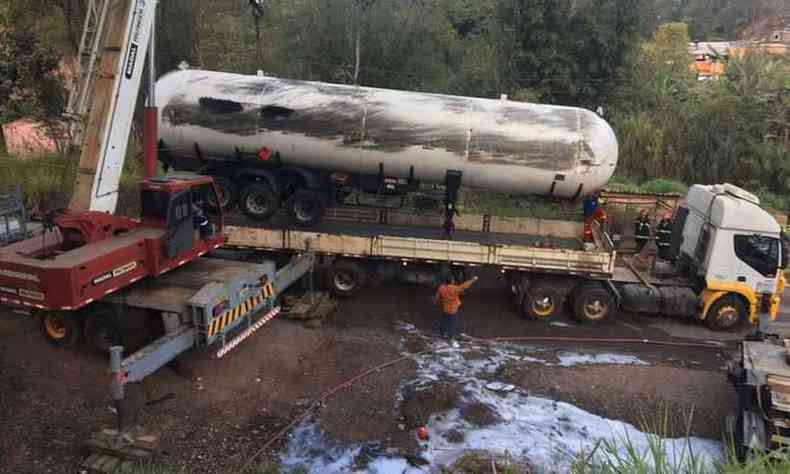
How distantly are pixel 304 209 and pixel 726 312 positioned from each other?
29.2 feet

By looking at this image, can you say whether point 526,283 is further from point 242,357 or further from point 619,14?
point 619,14

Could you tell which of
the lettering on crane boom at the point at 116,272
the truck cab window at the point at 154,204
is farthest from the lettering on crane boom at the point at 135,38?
the lettering on crane boom at the point at 116,272

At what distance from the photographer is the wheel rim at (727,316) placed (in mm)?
12602

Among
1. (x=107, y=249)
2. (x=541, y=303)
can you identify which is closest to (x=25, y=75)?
(x=107, y=249)

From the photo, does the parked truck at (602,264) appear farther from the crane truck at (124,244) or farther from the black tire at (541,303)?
the crane truck at (124,244)

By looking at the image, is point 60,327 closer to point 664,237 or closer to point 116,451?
point 116,451

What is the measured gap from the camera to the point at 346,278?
516 inches

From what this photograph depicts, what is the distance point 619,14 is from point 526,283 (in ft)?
48.4

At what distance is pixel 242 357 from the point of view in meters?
10.3

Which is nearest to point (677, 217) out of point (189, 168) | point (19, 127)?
point (189, 168)

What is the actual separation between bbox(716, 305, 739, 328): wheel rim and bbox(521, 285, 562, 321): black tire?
10.4 ft

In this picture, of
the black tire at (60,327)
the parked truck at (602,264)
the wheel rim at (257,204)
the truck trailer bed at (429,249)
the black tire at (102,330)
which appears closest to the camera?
the black tire at (102,330)

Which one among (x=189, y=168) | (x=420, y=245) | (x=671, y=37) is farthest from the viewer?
(x=671, y=37)

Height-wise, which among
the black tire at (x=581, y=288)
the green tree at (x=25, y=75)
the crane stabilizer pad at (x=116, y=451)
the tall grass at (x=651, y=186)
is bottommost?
the crane stabilizer pad at (x=116, y=451)
